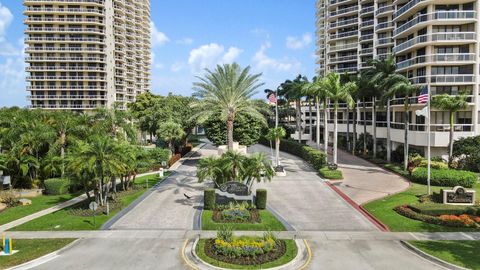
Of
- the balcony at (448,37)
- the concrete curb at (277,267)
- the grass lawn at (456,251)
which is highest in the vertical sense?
the balcony at (448,37)

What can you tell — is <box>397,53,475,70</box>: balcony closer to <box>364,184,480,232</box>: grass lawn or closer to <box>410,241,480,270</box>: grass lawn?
<box>364,184,480,232</box>: grass lawn

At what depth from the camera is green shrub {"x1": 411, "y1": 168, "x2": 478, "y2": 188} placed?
35062mm

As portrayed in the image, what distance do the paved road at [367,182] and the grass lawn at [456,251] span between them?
32.2 ft

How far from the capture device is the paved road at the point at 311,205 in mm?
25556

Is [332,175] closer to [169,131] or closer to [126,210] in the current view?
[126,210]

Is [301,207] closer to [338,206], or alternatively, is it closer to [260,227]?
[338,206]

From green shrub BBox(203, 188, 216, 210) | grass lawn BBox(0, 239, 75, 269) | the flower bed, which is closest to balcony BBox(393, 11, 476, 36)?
the flower bed

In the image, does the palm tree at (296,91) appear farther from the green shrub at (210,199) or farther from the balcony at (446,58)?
the green shrub at (210,199)

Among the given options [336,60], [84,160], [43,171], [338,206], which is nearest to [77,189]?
[43,171]

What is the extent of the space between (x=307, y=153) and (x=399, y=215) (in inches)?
1049

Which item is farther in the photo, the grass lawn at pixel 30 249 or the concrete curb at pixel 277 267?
the grass lawn at pixel 30 249

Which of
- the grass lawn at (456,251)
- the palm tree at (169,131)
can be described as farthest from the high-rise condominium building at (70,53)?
the grass lawn at (456,251)

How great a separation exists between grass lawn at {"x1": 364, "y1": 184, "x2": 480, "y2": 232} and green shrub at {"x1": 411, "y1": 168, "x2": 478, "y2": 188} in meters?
1.05

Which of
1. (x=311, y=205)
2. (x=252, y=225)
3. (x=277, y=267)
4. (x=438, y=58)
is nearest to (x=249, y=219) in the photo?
(x=252, y=225)
